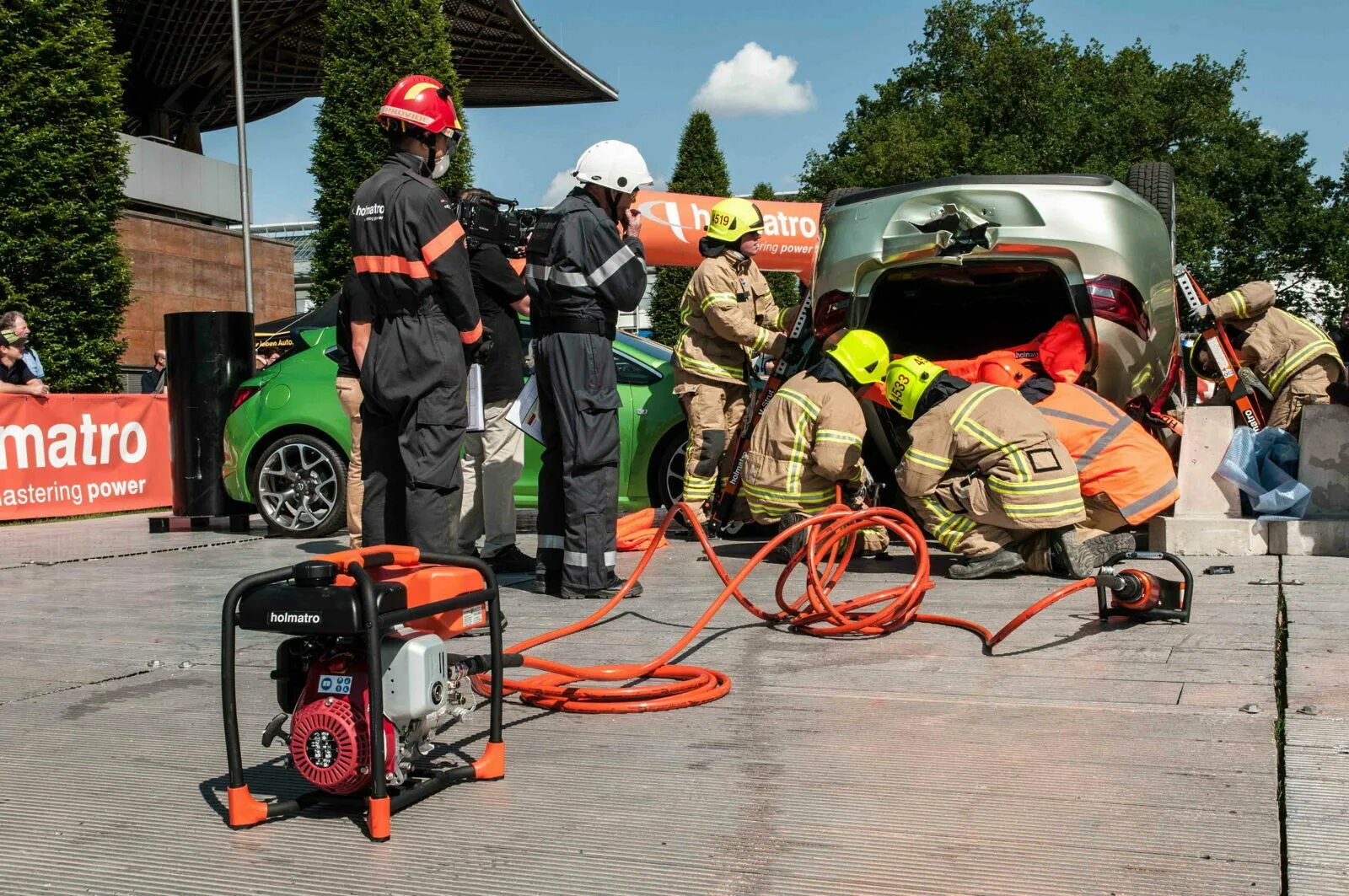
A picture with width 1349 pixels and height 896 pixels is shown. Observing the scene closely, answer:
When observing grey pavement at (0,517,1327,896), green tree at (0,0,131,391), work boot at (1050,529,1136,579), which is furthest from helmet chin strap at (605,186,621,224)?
green tree at (0,0,131,391)

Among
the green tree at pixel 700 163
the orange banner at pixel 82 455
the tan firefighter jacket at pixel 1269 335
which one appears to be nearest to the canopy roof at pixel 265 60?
the green tree at pixel 700 163

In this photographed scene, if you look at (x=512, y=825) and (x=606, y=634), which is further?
(x=606, y=634)

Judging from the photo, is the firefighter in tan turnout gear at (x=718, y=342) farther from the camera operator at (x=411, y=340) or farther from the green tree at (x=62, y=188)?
the green tree at (x=62, y=188)

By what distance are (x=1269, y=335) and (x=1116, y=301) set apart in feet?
9.28

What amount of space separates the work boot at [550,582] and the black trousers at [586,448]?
5.8 inches

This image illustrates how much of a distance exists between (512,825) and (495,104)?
39211 mm

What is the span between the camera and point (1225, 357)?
846cm

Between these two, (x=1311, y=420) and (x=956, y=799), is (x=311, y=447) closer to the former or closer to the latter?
(x=1311, y=420)

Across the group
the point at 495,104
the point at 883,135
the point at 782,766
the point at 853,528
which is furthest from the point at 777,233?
the point at 883,135

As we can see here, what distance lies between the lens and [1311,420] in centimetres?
675

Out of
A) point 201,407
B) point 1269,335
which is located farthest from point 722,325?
point 201,407

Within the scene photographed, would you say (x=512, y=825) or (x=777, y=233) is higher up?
(x=777, y=233)

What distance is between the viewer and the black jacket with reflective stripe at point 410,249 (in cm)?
467

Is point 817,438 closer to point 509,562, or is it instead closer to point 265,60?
point 509,562
